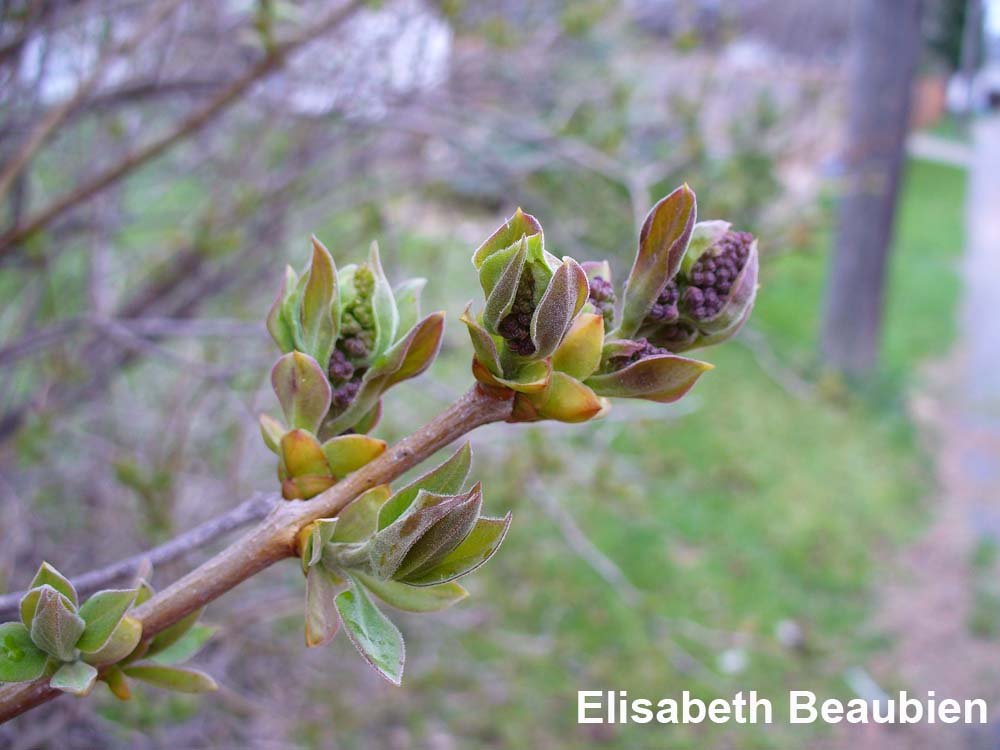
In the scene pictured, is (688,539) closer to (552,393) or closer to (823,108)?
(823,108)

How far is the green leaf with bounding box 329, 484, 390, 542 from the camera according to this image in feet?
2.01

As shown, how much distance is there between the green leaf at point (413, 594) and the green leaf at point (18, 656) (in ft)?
0.74

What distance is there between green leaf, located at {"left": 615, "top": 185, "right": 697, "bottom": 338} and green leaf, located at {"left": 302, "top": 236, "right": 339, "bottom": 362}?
22 cm

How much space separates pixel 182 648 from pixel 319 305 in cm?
30

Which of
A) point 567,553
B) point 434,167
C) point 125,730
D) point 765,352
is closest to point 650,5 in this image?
point 434,167

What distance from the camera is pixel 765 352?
2.26 metres

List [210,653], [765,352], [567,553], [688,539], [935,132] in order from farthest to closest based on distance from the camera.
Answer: [935,132] → [688,539] → [567,553] → [765,352] → [210,653]

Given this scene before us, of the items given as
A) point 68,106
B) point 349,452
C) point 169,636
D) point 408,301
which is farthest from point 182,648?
point 68,106

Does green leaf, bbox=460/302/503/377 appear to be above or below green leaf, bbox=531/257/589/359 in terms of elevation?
below

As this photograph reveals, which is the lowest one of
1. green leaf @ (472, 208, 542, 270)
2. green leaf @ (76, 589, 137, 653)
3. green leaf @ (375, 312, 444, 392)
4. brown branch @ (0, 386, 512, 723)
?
green leaf @ (76, 589, 137, 653)

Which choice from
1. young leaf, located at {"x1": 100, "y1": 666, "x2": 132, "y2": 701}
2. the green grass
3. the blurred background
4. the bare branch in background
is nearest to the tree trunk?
the blurred background

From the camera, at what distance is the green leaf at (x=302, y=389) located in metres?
0.64

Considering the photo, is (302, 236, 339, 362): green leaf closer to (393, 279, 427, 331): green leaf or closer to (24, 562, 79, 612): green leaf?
(393, 279, 427, 331): green leaf

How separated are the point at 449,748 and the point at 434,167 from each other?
2028 mm
